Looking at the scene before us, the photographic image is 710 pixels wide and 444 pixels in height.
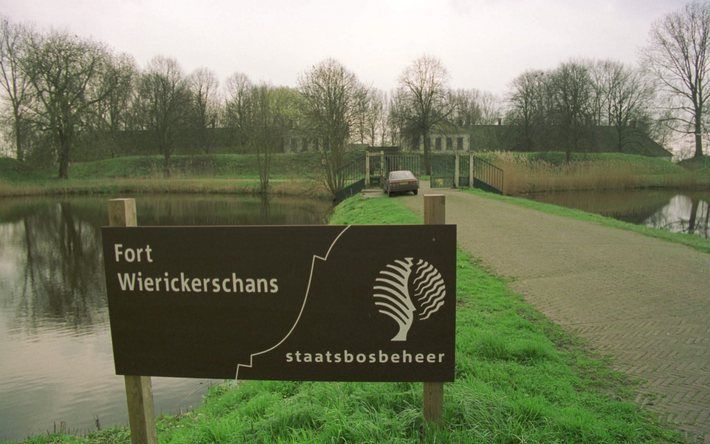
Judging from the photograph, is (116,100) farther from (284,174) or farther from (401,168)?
(401,168)

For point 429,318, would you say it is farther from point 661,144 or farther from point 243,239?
point 661,144

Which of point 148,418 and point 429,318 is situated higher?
point 429,318

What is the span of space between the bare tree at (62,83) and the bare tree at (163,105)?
11412 millimetres

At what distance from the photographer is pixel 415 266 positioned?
106 inches

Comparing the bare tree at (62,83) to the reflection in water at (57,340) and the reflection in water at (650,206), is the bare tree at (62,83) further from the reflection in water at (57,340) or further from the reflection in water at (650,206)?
the reflection in water at (650,206)

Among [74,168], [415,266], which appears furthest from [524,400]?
[74,168]

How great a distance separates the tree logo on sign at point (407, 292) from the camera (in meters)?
2.71

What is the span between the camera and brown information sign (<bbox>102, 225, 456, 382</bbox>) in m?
2.72

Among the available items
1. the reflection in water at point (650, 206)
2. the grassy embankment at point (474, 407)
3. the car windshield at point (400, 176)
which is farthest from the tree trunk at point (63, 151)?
the grassy embankment at point (474, 407)

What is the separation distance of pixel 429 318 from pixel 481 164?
27.6 meters

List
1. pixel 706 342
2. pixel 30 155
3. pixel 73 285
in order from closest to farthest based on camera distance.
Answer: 1. pixel 706 342
2. pixel 73 285
3. pixel 30 155

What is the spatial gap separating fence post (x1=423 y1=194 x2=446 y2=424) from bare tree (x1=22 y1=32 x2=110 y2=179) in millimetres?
48682

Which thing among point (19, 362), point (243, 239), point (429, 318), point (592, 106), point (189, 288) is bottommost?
point (19, 362)

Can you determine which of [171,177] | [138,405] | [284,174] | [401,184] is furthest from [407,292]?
[284,174]
